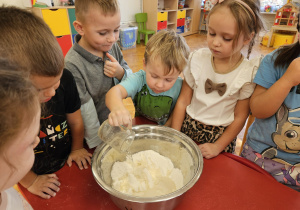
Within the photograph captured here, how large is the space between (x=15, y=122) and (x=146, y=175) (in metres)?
0.47

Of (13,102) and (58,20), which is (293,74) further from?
(58,20)

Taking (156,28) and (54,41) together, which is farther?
(156,28)

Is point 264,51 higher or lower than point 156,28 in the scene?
lower

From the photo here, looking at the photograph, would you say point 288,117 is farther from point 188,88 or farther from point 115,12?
point 115,12

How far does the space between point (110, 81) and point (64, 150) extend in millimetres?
400

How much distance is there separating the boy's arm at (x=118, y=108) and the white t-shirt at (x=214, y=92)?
1.06ft

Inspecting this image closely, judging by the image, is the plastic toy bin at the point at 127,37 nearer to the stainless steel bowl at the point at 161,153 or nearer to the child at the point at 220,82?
the child at the point at 220,82

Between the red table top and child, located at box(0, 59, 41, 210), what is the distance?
27 cm

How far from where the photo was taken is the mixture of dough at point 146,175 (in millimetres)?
646

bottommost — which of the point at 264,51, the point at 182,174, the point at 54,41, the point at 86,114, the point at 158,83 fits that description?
the point at 264,51

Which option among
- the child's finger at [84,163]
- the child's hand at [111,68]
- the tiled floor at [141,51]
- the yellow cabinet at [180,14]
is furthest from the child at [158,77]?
the yellow cabinet at [180,14]

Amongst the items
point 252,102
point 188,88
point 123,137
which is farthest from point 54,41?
point 252,102

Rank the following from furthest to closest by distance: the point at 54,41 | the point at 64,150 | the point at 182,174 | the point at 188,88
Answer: the point at 188,88 → the point at 64,150 → the point at 182,174 → the point at 54,41

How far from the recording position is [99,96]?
1.04m
